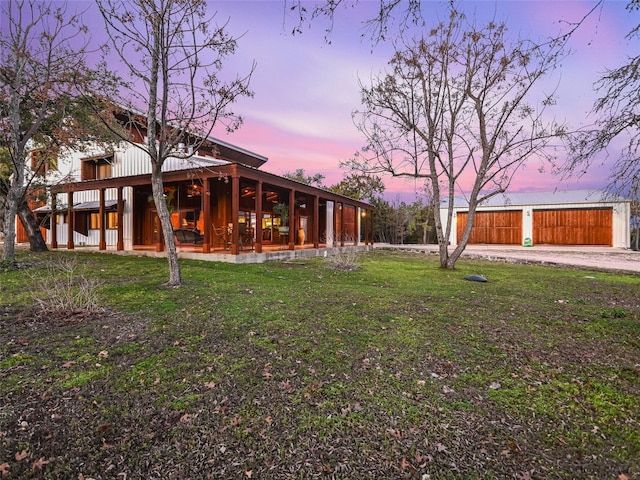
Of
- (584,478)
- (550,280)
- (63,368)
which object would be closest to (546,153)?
(550,280)

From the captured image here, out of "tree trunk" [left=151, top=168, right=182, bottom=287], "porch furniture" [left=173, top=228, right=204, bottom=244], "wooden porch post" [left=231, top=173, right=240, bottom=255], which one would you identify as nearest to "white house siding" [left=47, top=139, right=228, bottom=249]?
"porch furniture" [left=173, top=228, right=204, bottom=244]

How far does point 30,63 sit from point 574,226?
99.9 ft

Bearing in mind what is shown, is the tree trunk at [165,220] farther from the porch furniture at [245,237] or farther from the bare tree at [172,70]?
the porch furniture at [245,237]

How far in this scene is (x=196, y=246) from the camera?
14.4 meters

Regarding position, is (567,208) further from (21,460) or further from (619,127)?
(21,460)

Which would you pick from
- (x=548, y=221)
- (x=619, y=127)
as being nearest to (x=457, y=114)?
(x=619, y=127)

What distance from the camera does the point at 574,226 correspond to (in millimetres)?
23641

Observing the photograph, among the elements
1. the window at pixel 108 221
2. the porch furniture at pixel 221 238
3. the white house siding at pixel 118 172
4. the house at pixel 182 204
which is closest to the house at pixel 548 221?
the house at pixel 182 204

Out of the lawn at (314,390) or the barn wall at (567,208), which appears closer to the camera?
the lawn at (314,390)

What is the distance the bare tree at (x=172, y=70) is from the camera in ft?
22.1

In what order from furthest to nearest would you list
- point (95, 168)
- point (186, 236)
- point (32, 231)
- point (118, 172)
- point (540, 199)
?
point (540, 199), point (95, 168), point (118, 172), point (32, 231), point (186, 236)

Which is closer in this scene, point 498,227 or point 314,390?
point 314,390

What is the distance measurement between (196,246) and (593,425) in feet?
46.2

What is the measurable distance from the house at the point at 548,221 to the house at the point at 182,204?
43.4ft
